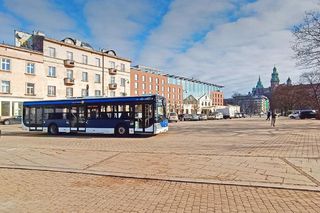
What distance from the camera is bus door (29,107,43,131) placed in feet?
76.6

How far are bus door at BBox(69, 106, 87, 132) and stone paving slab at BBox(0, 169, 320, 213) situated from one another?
1366 centimetres

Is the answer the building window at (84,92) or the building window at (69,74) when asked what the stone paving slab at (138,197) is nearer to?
the building window at (69,74)

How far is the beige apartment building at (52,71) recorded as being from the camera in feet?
146

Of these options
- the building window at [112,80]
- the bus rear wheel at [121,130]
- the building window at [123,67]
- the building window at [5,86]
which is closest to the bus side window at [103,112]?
the bus rear wheel at [121,130]

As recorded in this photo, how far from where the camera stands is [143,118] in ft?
64.8

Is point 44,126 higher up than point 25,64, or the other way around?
point 25,64

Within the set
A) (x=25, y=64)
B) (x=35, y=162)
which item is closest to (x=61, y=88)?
(x=25, y=64)

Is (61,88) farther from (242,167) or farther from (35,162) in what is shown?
(242,167)

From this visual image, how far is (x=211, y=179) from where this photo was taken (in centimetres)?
773

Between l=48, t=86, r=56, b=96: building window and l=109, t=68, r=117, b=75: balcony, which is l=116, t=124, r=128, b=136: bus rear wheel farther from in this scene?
l=109, t=68, r=117, b=75: balcony

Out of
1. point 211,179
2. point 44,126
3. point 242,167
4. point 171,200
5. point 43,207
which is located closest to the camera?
point 43,207

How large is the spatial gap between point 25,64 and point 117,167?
42.6 metres

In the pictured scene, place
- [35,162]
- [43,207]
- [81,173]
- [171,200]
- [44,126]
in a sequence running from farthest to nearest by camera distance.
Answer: [44,126] → [35,162] → [81,173] → [171,200] → [43,207]

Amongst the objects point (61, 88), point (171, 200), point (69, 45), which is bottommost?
point (171, 200)
